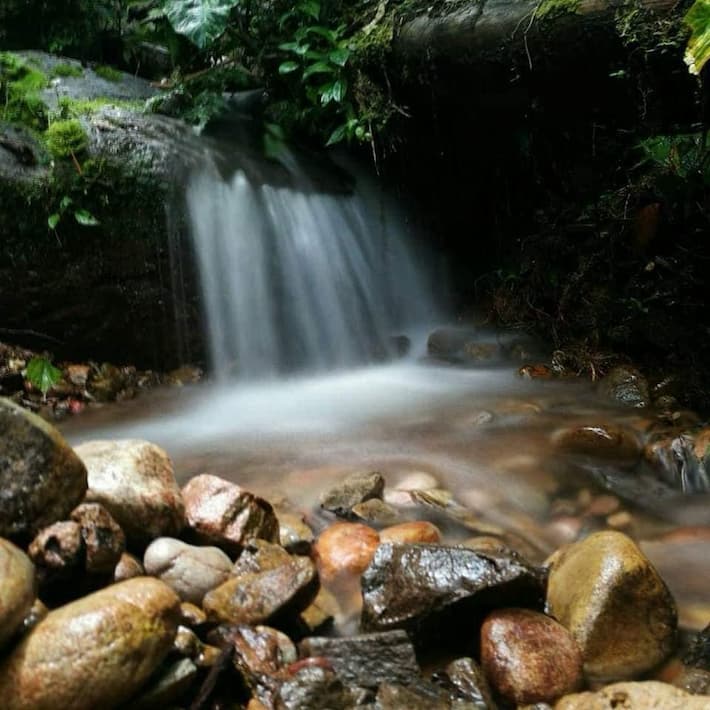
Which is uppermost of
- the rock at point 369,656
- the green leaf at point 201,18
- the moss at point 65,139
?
the green leaf at point 201,18

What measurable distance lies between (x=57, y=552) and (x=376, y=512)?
5.74 ft

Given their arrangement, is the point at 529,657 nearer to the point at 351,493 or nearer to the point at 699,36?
the point at 351,493

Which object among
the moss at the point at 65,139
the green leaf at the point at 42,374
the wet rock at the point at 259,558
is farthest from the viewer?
the moss at the point at 65,139

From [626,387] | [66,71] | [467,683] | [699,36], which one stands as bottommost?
[467,683]

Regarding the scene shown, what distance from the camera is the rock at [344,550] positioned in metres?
2.92

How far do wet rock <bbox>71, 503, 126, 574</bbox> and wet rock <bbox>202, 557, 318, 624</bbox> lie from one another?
415 millimetres

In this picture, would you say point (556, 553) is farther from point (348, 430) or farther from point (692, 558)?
point (348, 430)

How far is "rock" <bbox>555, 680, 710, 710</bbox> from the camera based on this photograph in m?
1.93

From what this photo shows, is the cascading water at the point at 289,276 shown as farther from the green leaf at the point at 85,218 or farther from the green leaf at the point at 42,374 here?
the green leaf at the point at 42,374

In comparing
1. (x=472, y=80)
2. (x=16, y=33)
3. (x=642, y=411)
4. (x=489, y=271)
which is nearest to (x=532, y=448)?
(x=642, y=411)

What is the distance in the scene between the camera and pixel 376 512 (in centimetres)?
345

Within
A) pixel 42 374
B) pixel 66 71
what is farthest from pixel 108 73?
pixel 42 374

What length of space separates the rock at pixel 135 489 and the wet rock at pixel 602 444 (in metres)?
2.68

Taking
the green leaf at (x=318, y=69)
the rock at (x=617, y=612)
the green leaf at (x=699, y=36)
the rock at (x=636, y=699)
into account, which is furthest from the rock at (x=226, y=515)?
the green leaf at (x=318, y=69)
